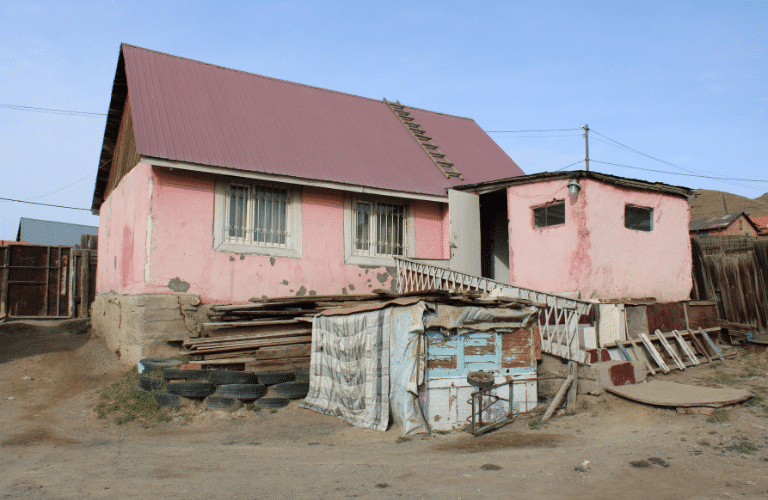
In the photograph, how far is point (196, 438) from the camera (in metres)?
7.46

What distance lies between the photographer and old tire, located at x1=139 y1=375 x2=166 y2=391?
344 inches

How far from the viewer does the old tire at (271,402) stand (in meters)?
8.77

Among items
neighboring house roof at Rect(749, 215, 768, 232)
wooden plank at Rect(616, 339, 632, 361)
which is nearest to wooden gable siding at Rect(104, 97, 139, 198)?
wooden plank at Rect(616, 339, 632, 361)

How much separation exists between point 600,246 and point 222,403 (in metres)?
7.53

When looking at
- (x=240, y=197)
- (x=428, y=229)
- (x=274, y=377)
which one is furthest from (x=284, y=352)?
(x=428, y=229)

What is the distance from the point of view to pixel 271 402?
28.9ft

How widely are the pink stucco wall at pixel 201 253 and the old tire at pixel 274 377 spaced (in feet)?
8.24

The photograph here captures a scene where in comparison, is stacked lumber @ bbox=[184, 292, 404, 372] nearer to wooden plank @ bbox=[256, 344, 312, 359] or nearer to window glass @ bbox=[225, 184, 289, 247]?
wooden plank @ bbox=[256, 344, 312, 359]

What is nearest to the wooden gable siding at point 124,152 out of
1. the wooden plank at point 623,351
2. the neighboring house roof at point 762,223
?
the wooden plank at point 623,351

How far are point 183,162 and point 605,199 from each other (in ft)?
27.3

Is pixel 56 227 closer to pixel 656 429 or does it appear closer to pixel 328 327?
pixel 328 327

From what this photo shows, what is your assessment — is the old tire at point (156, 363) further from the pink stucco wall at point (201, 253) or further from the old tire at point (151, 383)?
the pink stucco wall at point (201, 253)

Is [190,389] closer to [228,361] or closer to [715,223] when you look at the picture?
[228,361]

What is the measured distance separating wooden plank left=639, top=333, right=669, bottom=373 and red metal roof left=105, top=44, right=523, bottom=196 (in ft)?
19.8
